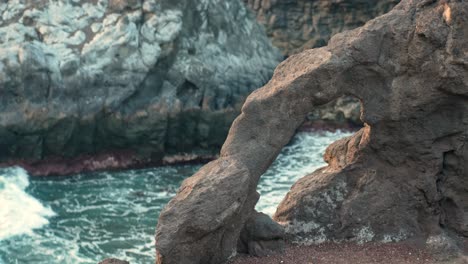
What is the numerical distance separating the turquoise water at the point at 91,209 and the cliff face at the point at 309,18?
14100mm

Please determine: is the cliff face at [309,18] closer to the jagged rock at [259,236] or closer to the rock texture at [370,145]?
the rock texture at [370,145]

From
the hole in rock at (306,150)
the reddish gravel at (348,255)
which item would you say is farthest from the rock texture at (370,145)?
the hole in rock at (306,150)

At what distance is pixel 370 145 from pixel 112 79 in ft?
45.8

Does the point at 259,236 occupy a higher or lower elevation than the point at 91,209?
higher

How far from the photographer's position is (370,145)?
38.4 ft

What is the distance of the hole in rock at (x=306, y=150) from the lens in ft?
68.8

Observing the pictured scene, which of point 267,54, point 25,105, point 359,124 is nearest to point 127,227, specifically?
point 25,105

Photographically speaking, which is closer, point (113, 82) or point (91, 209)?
point (91, 209)

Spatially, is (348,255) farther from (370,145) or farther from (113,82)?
(113,82)

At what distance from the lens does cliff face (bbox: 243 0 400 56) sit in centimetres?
3644

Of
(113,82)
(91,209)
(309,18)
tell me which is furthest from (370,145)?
(309,18)

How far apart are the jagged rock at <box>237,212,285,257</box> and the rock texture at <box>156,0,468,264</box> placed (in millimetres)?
324

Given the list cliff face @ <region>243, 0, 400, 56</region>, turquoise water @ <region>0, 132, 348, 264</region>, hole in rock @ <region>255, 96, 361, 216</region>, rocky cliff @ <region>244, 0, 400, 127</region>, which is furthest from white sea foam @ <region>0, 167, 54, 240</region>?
cliff face @ <region>243, 0, 400, 56</region>

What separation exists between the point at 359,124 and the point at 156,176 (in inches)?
513
